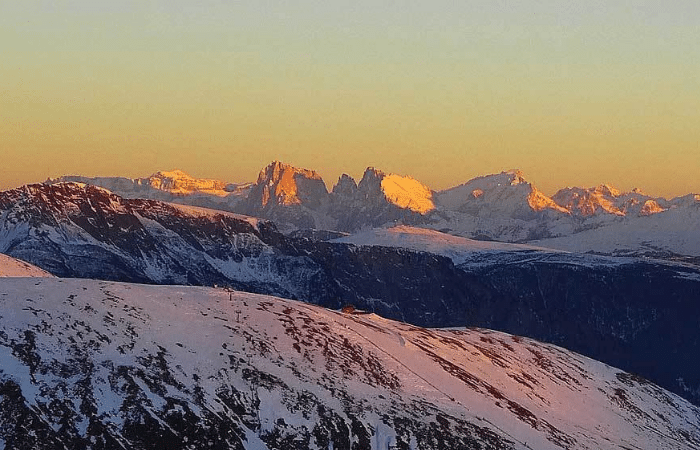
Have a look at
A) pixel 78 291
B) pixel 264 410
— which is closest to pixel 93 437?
pixel 264 410

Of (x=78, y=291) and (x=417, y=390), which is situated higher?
(x=78, y=291)

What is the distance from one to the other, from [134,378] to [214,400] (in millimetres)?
10157

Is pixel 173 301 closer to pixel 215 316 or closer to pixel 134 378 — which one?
pixel 215 316

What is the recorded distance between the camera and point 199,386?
16050cm

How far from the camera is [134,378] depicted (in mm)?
155750

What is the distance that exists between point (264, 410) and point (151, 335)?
74.1ft

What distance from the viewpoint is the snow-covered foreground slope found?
144000 mm

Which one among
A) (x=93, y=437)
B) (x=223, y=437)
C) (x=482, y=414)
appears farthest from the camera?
(x=482, y=414)

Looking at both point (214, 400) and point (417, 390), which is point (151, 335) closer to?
point (214, 400)

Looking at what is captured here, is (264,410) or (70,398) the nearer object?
(70,398)

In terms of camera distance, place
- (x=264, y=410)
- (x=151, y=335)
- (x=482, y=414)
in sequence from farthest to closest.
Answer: (x=482, y=414) → (x=151, y=335) → (x=264, y=410)

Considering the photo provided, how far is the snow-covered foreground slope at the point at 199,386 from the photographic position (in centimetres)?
14400

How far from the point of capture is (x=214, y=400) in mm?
158000

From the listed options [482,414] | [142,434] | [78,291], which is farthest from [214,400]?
[482,414]
